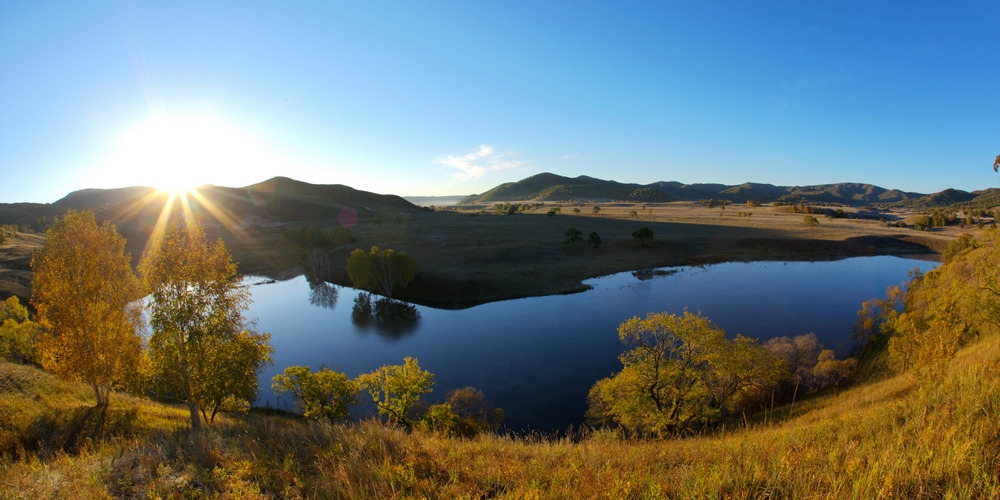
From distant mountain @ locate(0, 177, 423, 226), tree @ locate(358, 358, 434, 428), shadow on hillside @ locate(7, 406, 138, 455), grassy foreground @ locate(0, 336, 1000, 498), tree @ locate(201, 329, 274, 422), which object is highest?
distant mountain @ locate(0, 177, 423, 226)

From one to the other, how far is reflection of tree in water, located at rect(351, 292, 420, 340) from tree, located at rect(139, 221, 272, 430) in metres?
30.8

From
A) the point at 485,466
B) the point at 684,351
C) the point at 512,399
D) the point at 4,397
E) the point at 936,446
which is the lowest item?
the point at 512,399

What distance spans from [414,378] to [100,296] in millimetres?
15772

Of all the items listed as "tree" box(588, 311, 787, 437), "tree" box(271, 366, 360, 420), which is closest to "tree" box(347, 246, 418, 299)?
"tree" box(271, 366, 360, 420)

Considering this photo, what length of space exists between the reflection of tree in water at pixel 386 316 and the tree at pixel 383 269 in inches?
106

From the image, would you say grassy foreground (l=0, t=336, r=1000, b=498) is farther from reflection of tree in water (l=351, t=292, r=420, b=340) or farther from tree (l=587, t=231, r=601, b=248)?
tree (l=587, t=231, r=601, b=248)

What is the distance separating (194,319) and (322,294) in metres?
56.3

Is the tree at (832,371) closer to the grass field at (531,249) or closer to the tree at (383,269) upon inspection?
the grass field at (531,249)

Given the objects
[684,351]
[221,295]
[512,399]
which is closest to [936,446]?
[684,351]

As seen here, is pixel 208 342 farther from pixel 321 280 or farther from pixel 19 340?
pixel 321 280

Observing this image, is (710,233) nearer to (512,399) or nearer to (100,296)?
(512,399)

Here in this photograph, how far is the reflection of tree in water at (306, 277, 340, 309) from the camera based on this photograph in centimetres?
6284

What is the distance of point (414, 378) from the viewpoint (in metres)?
25.1

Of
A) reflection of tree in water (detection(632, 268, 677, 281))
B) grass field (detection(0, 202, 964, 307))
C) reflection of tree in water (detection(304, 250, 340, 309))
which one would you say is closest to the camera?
reflection of tree in water (detection(304, 250, 340, 309))
